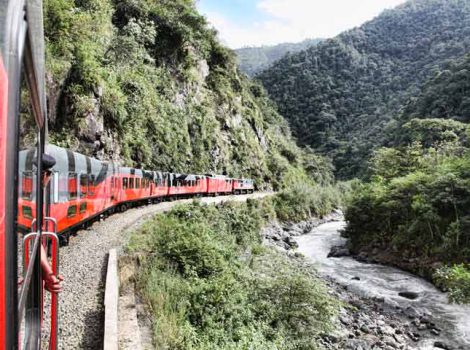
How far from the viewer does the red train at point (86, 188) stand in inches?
97.6

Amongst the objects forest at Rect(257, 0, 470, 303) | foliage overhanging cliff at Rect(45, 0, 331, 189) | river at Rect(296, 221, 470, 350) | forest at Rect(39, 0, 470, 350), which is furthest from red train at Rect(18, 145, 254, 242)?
forest at Rect(257, 0, 470, 303)

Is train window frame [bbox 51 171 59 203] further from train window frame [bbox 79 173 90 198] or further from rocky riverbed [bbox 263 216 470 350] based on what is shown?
rocky riverbed [bbox 263 216 470 350]

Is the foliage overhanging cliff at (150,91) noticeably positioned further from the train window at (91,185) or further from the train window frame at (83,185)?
the train window frame at (83,185)

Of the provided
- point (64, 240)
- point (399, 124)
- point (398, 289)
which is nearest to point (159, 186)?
point (64, 240)

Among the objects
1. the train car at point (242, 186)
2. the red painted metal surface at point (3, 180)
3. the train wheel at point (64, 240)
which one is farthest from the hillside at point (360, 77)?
the red painted metal surface at point (3, 180)

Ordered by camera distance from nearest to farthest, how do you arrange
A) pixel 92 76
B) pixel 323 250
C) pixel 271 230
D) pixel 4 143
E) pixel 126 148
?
pixel 4 143
pixel 92 76
pixel 126 148
pixel 323 250
pixel 271 230

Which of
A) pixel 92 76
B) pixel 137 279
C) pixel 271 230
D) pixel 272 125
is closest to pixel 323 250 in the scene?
pixel 271 230

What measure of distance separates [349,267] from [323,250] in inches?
188

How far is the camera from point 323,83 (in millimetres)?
111500

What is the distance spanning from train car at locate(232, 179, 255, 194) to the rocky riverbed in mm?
12278

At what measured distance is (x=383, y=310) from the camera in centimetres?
1700

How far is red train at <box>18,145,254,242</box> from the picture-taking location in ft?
8.13

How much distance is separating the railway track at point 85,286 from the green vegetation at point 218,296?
0.83 m

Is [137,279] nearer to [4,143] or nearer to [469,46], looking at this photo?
[4,143]
